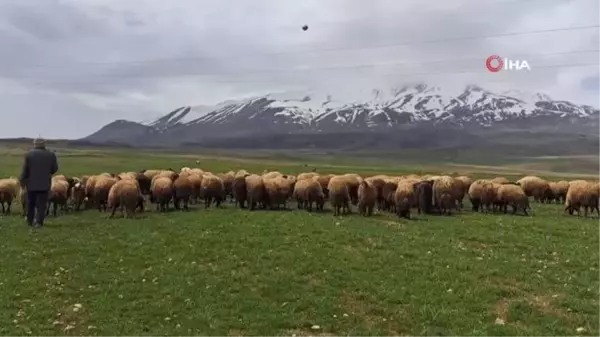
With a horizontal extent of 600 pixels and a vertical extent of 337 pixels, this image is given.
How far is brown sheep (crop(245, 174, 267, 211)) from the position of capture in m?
32.2

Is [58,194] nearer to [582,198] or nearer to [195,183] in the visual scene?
[195,183]

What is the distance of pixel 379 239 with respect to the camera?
69.2 ft

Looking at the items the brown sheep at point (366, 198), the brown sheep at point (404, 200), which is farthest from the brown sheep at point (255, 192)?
the brown sheep at point (404, 200)

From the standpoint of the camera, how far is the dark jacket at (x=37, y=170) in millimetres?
23625

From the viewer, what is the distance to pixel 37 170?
2377cm

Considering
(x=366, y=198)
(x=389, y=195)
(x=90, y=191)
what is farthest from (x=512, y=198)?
(x=90, y=191)

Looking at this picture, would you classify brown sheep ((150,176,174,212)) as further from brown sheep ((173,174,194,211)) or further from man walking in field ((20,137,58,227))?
man walking in field ((20,137,58,227))

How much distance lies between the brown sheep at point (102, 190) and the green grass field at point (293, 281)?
7287 mm

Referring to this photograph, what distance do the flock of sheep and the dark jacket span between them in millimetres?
4842

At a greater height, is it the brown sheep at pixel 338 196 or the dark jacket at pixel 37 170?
the dark jacket at pixel 37 170

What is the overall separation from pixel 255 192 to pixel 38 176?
37.4 ft

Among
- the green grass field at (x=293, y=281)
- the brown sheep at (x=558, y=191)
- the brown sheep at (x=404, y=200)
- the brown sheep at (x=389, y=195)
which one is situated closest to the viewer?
the green grass field at (x=293, y=281)

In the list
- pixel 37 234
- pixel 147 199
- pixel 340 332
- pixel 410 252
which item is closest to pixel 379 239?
pixel 410 252

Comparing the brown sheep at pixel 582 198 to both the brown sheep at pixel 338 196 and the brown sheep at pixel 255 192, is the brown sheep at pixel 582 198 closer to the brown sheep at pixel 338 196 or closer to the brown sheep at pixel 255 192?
the brown sheep at pixel 338 196
